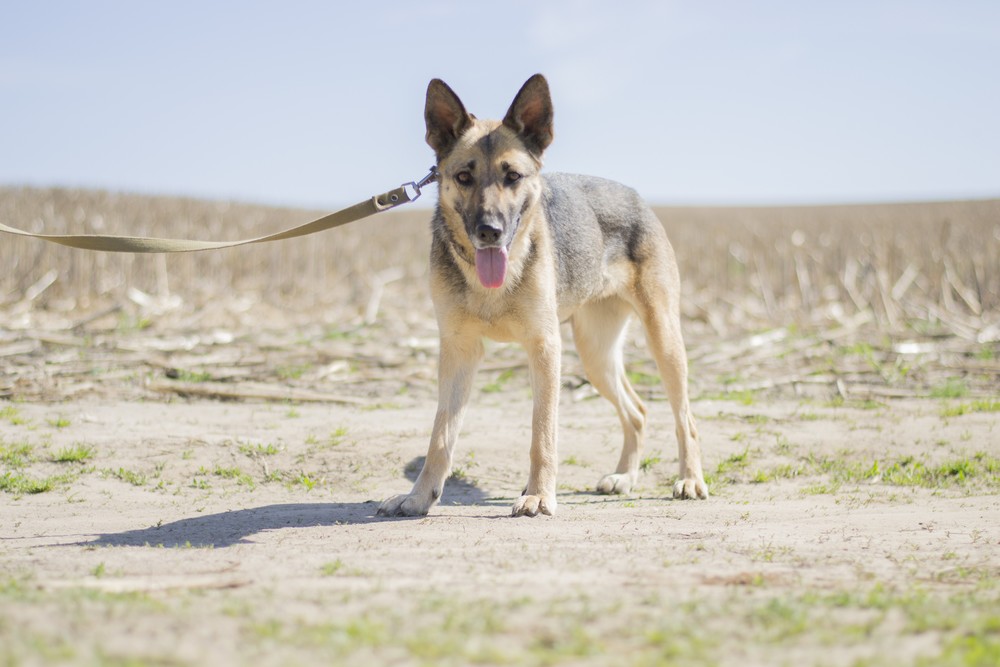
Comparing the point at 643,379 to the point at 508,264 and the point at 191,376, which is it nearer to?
the point at 508,264

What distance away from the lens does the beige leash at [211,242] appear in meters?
5.42

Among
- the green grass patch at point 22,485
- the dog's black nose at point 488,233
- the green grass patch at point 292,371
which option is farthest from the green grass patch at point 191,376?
the dog's black nose at point 488,233

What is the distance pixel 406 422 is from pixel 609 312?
210 cm

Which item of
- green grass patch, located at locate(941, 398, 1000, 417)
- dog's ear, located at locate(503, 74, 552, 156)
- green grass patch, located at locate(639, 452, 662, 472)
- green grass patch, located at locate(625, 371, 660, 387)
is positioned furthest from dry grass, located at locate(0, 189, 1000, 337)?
dog's ear, located at locate(503, 74, 552, 156)

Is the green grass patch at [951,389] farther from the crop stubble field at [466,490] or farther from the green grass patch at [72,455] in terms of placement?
the green grass patch at [72,455]

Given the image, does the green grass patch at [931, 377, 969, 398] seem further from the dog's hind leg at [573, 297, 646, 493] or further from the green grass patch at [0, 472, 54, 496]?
the green grass patch at [0, 472, 54, 496]

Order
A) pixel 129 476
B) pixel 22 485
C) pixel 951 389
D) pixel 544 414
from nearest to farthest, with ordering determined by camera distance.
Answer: pixel 544 414 < pixel 22 485 < pixel 129 476 < pixel 951 389

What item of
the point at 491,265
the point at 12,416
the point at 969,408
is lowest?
the point at 969,408

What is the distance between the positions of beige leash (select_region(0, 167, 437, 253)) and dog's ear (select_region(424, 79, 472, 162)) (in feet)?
0.58

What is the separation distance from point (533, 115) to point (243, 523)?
3103 millimetres

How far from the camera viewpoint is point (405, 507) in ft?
18.2

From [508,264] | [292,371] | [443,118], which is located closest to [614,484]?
[508,264]

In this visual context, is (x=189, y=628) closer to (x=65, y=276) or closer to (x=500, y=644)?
(x=500, y=644)

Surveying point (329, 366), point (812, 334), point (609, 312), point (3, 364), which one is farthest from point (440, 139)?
point (812, 334)
